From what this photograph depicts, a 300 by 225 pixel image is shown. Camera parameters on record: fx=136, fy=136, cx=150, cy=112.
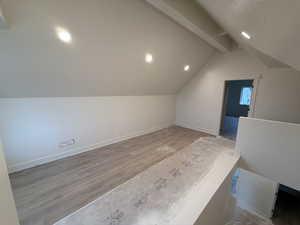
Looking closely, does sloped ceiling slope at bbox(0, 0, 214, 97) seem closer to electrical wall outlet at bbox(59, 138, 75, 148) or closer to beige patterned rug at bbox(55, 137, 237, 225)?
electrical wall outlet at bbox(59, 138, 75, 148)

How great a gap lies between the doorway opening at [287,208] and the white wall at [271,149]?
35.1 inches

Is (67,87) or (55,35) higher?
(55,35)

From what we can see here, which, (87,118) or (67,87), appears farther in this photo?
(87,118)

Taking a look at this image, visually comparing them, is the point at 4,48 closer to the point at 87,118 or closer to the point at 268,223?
the point at 87,118

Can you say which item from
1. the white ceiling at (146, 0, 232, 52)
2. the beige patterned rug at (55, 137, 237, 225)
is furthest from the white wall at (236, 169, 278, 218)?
the white ceiling at (146, 0, 232, 52)

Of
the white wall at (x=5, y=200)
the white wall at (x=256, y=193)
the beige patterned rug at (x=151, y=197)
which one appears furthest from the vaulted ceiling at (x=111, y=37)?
the white wall at (x=256, y=193)

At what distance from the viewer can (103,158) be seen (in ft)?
9.82

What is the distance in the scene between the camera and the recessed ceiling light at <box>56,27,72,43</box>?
1757 millimetres

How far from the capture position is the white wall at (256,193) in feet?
9.64

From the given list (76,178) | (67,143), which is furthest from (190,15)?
(67,143)

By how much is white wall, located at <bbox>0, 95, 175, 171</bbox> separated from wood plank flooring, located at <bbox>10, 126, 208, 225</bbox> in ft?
0.81

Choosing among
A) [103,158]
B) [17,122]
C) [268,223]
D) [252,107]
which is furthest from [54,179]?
[252,107]

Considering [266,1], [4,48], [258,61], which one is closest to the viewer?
[266,1]

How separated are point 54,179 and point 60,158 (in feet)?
2.27
